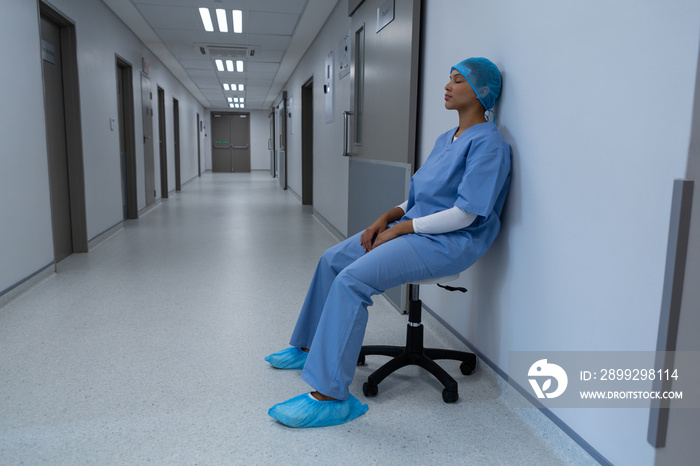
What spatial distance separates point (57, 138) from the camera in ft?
14.2

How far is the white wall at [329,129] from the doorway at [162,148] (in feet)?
8.03

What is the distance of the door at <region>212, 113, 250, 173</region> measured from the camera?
65.2ft

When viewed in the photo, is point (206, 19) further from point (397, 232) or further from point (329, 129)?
point (397, 232)

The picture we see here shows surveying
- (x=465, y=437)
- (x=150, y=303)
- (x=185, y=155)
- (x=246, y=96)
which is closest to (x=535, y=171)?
(x=465, y=437)

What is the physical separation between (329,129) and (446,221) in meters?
4.57

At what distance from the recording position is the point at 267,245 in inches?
202

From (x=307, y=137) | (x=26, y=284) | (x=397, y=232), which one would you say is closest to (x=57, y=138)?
(x=26, y=284)

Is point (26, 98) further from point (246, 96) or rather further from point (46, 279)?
point (246, 96)

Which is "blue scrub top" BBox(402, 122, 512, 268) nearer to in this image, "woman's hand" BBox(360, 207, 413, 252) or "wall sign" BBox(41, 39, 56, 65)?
"woman's hand" BBox(360, 207, 413, 252)

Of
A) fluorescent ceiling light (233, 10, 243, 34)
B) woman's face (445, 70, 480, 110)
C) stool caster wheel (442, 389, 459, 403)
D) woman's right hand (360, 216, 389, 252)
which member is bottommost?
stool caster wheel (442, 389, 459, 403)

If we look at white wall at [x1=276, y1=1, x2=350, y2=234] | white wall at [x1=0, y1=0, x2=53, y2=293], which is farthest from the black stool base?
white wall at [x1=276, y1=1, x2=350, y2=234]

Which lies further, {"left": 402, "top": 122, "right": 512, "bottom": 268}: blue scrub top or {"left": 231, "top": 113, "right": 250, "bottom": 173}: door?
{"left": 231, "top": 113, "right": 250, "bottom": 173}: door

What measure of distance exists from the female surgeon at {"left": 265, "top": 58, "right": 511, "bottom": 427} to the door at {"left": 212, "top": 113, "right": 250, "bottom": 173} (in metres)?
18.8

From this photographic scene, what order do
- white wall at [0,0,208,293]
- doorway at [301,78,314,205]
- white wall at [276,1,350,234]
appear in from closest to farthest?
white wall at [0,0,208,293], white wall at [276,1,350,234], doorway at [301,78,314,205]
